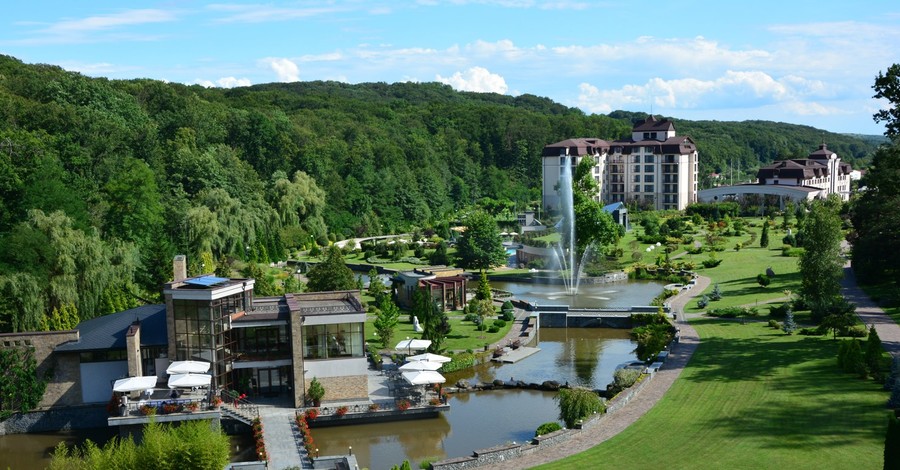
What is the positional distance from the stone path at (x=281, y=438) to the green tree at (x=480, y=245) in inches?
1575

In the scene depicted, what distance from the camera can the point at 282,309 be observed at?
122 feet

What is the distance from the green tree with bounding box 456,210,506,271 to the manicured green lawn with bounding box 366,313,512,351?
2160 centimetres

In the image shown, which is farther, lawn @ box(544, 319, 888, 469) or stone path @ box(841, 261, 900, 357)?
stone path @ box(841, 261, 900, 357)

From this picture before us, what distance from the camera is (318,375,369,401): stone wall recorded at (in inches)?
1389

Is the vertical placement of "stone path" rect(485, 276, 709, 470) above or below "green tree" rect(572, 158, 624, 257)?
below

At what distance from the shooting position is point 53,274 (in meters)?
43.6

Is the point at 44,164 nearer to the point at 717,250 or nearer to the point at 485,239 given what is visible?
the point at 485,239

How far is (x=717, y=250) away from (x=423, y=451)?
172 ft

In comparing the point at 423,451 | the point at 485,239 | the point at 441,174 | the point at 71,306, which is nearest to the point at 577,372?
the point at 423,451

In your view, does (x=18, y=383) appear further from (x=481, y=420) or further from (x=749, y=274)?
(x=749, y=274)

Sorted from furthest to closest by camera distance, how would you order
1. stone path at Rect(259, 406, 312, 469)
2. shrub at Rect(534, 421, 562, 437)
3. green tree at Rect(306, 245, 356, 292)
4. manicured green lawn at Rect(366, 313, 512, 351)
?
green tree at Rect(306, 245, 356, 292), manicured green lawn at Rect(366, 313, 512, 351), shrub at Rect(534, 421, 562, 437), stone path at Rect(259, 406, 312, 469)

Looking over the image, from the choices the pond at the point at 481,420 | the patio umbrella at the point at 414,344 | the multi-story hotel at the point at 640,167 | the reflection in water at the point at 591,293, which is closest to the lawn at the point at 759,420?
the pond at the point at 481,420

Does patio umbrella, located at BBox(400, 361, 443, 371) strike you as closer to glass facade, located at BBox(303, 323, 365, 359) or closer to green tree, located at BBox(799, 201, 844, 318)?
glass facade, located at BBox(303, 323, 365, 359)

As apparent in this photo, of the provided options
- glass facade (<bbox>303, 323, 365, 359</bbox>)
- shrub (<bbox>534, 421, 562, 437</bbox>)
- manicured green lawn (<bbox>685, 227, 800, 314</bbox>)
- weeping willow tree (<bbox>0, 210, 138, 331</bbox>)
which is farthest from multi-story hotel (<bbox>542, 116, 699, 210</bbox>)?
shrub (<bbox>534, 421, 562, 437</bbox>)
